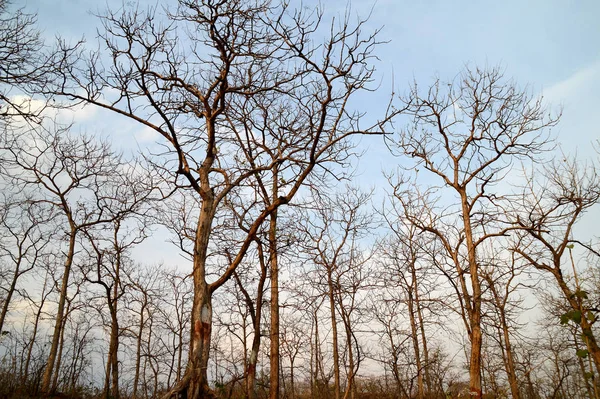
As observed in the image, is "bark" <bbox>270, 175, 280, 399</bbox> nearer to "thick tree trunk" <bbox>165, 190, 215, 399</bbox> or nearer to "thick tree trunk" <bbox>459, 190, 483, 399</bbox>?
"thick tree trunk" <bbox>165, 190, 215, 399</bbox>

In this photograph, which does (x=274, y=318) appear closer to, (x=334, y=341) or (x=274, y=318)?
(x=274, y=318)

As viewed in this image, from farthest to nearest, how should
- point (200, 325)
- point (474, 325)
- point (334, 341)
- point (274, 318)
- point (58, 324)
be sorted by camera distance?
point (334, 341), point (58, 324), point (274, 318), point (474, 325), point (200, 325)

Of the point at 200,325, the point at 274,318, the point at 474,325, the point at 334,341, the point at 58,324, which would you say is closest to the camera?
the point at 200,325

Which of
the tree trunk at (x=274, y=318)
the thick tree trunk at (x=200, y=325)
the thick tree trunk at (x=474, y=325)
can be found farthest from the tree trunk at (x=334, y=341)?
the thick tree trunk at (x=200, y=325)

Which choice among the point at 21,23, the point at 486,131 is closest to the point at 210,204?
the point at 21,23

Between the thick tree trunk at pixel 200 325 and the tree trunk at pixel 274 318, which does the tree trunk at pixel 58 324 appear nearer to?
the tree trunk at pixel 274 318

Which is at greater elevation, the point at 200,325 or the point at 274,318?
the point at 274,318

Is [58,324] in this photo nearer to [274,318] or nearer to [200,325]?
[274,318]

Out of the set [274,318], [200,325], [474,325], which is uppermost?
[274,318]

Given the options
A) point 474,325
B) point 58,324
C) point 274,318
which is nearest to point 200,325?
point 274,318

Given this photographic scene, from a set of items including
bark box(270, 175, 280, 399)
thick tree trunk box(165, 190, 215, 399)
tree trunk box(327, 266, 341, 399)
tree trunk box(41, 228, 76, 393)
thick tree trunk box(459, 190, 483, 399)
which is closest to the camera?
thick tree trunk box(165, 190, 215, 399)

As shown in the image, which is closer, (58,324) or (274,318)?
(274,318)

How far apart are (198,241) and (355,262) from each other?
12252 millimetres

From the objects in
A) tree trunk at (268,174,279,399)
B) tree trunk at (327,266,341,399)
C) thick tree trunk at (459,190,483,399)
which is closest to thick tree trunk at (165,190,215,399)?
tree trunk at (268,174,279,399)
